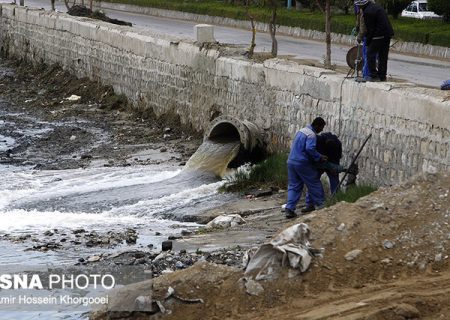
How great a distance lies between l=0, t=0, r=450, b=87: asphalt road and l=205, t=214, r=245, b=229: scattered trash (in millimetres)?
7840

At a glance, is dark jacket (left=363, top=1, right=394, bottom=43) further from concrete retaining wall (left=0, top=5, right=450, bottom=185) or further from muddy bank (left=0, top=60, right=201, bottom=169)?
muddy bank (left=0, top=60, right=201, bottom=169)

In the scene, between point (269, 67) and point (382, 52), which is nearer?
point (382, 52)

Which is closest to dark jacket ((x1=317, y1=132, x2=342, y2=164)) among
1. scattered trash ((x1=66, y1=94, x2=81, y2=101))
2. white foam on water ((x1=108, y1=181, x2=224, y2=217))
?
white foam on water ((x1=108, y1=181, x2=224, y2=217))

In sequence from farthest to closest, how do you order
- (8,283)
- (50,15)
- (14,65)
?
(14,65)
(50,15)
(8,283)

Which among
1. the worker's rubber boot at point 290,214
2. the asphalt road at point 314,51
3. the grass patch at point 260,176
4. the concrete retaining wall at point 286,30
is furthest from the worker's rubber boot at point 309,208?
the concrete retaining wall at point 286,30

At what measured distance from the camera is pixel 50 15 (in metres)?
34.0

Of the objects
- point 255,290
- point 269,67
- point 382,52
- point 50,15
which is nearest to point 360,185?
point 382,52

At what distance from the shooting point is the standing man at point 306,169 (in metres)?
14.9

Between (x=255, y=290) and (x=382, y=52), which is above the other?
(x=382, y=52)

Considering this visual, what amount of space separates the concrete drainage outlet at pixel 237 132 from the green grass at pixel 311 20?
45.6 feet

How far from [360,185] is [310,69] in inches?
119

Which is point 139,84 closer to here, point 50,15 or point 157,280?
point 50,15

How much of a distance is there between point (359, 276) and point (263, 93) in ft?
30.5

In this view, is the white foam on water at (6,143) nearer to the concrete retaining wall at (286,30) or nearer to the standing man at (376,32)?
the concrete retaining wall at (286,30)
